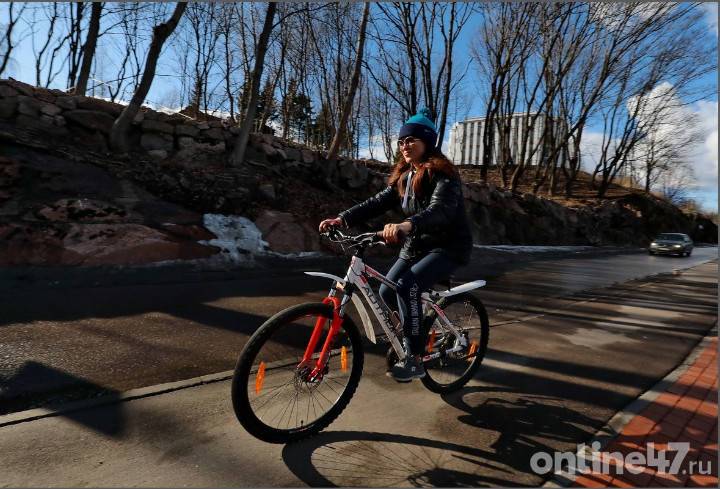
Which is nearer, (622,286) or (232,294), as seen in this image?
(232,294)

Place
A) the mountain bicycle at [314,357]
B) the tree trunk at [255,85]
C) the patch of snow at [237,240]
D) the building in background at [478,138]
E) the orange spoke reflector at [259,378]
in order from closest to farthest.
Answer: the mountain bicycle at [314,357], the orange spoke reflector at [259,378], the patch of snow at [237,240], the tree trunk at [255,85], the building in background at [478,138]

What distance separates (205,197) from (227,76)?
1926cm

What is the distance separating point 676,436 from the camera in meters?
2.98

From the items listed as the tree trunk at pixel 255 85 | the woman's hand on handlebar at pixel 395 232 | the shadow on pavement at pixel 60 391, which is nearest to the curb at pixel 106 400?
the shadow on pavement at pixel 60 391

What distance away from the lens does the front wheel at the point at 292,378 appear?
98.3 inches

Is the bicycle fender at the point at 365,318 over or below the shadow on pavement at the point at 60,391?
over

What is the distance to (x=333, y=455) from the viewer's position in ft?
8.59

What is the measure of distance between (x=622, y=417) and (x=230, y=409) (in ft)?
9.68

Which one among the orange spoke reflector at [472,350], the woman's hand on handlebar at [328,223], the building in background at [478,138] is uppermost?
the building in background at [478,138]

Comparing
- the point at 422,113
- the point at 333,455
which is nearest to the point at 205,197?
the point at 422,113

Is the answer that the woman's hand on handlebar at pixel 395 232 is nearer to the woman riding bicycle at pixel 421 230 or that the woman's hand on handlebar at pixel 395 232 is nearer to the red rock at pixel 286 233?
the woman riding bicycle at pixel 421 230

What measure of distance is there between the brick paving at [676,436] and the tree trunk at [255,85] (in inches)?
477

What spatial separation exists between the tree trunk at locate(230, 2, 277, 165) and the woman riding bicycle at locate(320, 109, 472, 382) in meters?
10.6

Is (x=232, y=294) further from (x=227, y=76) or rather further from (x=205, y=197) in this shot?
(x=227, y=76)
